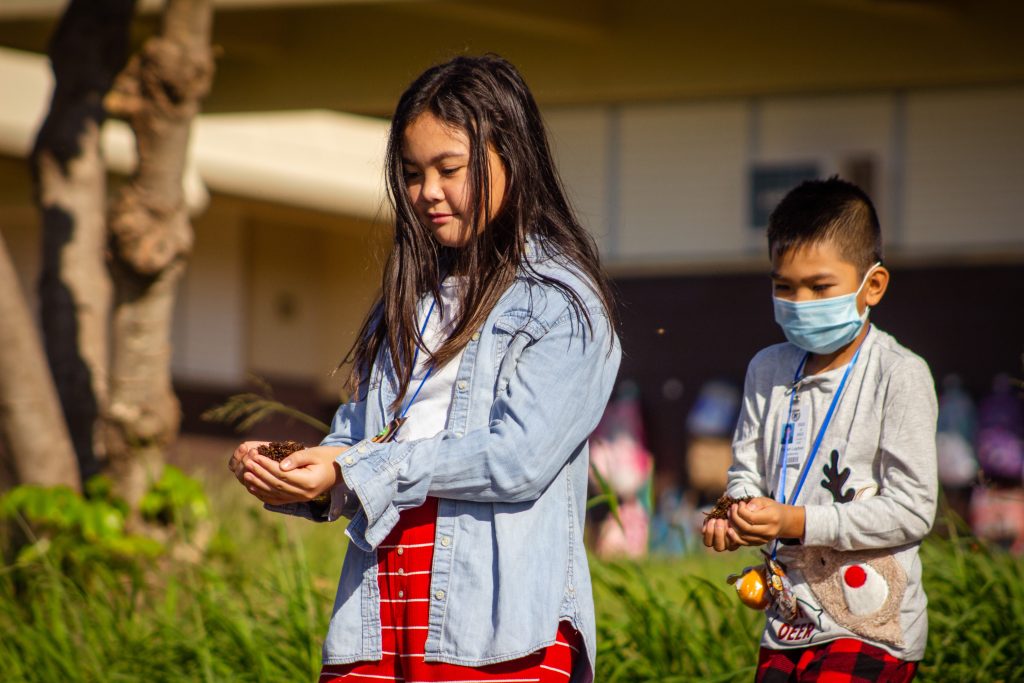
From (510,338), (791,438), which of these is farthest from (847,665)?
(510,338)

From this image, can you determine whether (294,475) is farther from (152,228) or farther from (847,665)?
(152,228)

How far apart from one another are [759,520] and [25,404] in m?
3.38

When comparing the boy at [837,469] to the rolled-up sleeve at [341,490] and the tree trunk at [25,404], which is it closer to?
the rolled-up sleeve at [341,490]

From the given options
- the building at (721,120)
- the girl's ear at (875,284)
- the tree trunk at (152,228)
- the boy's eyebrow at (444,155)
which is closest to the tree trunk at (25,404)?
the tree trunk at (152,228)

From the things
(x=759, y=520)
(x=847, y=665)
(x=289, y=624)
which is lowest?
(x=289, y=624)

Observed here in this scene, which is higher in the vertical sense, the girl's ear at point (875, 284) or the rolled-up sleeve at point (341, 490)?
the girl's ear at point (875, 284)

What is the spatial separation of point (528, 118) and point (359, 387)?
1.93 ft

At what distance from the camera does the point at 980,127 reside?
34.7 ft

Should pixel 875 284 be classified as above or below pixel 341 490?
above

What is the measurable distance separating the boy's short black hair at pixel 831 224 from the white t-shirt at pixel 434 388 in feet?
2.16

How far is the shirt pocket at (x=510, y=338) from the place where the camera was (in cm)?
209

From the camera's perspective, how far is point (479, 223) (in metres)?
2.14

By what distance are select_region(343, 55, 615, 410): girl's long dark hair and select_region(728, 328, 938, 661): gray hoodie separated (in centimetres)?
51

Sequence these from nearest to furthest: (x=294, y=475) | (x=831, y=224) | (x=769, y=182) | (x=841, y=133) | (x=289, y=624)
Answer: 1. (x=294, y=475)
2. (x=831, y=224)
3. (x=289, y=624)
4. (x=841, y=133)
5. (x=769, y=182)
